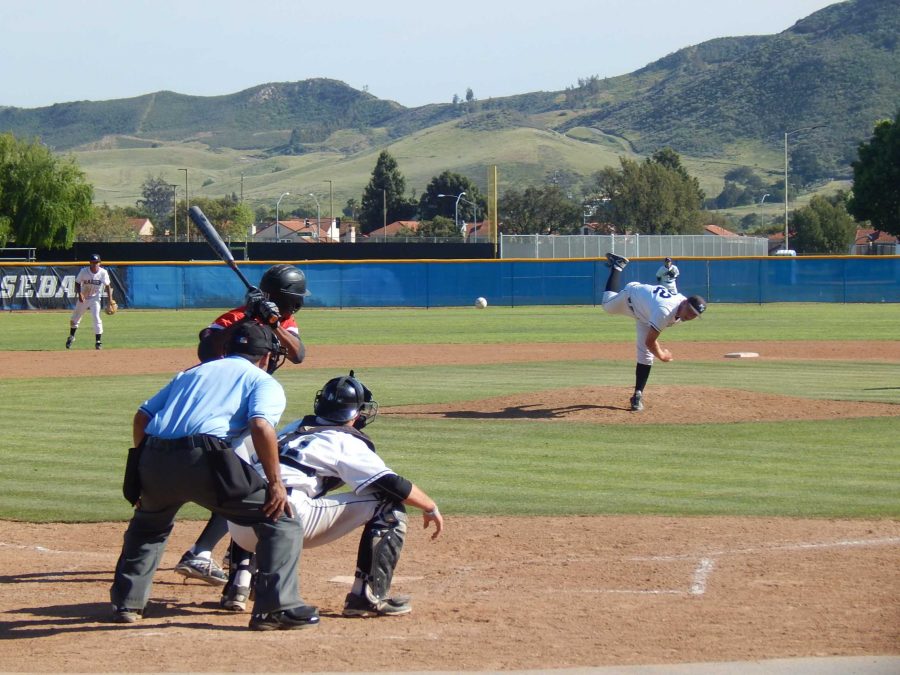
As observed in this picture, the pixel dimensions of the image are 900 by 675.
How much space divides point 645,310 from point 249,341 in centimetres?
908

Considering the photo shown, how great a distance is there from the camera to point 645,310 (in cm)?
1459

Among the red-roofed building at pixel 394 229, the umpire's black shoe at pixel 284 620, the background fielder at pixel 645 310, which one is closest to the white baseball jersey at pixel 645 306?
the background fielder at pixel 645 310

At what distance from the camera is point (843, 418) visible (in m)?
14.6

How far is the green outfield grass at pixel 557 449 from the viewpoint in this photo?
32.1ft

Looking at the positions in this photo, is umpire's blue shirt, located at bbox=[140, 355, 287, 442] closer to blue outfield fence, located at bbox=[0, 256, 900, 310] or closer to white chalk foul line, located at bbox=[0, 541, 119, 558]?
white chalk foul line, located at bbox=[0, 541, 119, 558]

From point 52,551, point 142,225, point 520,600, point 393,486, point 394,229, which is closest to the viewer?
point 393,486

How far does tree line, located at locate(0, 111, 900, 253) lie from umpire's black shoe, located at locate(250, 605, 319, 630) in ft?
204

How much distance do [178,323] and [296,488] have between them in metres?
32.0

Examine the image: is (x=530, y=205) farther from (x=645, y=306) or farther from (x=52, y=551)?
(x=52, y=551)

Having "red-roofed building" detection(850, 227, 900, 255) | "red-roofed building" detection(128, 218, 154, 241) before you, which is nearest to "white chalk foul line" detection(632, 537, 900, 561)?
"red-roofed building" detection(850, 227, 900, 255)

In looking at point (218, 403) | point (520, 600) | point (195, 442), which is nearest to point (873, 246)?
point (520, 600)

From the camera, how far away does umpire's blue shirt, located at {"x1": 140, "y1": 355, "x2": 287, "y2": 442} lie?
590cm

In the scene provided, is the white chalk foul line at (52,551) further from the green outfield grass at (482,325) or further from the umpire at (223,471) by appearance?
the green outfield grass at (482,325)

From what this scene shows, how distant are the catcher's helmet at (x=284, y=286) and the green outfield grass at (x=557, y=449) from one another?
2573 mm
